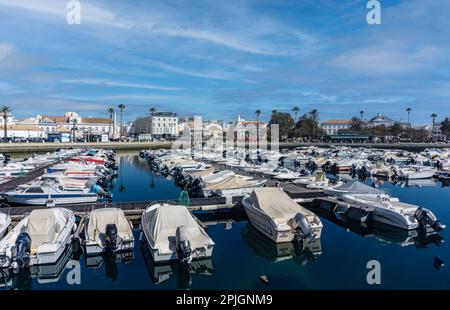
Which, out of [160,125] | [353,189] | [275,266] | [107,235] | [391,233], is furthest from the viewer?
[160,125]

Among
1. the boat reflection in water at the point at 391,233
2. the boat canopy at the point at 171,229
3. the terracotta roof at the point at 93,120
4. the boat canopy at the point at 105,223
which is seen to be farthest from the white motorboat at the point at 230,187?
the terracotta roof at the point at 93,120

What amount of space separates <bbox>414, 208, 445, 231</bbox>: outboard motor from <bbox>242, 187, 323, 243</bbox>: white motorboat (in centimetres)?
691

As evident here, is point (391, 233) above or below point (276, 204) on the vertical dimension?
below

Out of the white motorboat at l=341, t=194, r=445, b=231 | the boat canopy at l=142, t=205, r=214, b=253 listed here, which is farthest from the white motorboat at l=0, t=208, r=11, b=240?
the white motorboat at l=341, t=194, r=445, b=231

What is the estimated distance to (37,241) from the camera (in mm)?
18297

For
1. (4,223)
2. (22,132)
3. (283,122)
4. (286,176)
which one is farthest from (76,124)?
(4,223)

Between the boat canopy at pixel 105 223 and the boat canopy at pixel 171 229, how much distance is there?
1232 millimetres

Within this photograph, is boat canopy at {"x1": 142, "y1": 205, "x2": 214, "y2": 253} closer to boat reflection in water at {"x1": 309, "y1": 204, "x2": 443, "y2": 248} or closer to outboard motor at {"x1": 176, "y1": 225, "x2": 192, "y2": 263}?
outboard motor at {"x1": 176, "y1": 225, "x2": 192, "y2": 263}

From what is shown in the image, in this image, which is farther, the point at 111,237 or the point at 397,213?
the point at 397,213

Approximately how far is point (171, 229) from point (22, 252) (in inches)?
273

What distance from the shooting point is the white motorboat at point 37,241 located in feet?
55.9

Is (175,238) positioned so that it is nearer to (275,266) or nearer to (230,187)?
(275,266)

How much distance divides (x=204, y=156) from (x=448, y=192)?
130 ft
